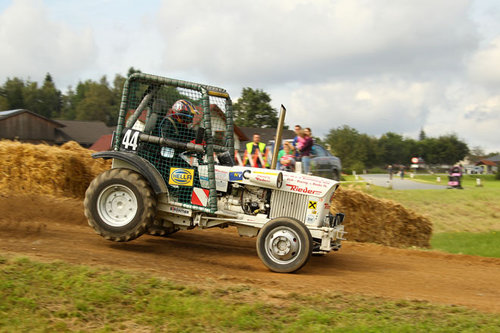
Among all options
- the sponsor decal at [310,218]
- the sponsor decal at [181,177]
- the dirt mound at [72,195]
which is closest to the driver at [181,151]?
the sponsor decal at [181,177]

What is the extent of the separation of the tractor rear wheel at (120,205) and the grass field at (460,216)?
7.30 m

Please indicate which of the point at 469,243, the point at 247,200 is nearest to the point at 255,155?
the point at 247,200

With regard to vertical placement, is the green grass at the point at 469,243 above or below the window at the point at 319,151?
below

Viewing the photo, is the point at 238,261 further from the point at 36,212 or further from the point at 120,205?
the point at 36,212

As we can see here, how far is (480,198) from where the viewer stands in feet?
59.9

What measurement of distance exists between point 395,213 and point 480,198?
8.15 m

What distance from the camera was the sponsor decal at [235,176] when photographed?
7562mm

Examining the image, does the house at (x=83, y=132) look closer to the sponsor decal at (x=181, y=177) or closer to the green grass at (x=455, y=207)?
the green grass at (x=455, y=207)

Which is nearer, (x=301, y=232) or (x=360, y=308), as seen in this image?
(x=360, y=308)

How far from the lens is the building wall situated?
4889 cm

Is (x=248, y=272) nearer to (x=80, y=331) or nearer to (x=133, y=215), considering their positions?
(x=133, y=215)

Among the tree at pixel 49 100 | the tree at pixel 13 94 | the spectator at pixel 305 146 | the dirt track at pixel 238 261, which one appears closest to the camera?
the dirt track at pixel 238 261

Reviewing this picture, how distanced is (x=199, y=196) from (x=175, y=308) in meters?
2.67

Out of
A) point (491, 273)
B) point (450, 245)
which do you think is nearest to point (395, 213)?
point (450, 245)
